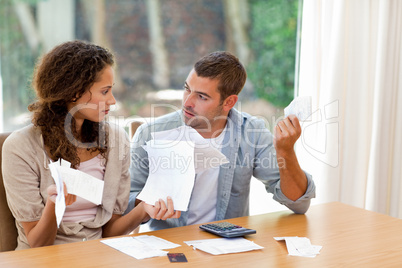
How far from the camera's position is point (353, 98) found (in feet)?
10.3

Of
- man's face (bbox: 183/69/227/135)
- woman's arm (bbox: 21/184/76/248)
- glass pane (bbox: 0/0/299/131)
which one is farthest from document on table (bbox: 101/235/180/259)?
glass pane (bbox: 0/0/299/131)

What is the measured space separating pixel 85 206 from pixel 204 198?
0.55m

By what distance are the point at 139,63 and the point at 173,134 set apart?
1.36 m

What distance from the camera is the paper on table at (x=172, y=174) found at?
1.69 m

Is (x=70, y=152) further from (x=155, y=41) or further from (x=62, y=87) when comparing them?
(x=155, y=41)

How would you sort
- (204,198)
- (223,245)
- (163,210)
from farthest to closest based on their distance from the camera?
(204,198)
(163,210)
(223,245)

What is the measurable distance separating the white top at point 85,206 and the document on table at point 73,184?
395 millimetres

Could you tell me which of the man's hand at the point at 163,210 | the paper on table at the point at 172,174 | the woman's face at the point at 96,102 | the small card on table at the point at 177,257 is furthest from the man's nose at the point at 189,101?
the small card on table at the point at 177,257

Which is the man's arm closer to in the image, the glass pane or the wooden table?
the wooden table

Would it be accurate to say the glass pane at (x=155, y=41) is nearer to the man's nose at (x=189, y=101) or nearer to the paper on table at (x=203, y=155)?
the man's nose at (x=189, y=101)

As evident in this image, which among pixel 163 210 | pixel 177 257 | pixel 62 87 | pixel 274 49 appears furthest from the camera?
pixel 274 49

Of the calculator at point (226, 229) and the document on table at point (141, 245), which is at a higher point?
the calculator at point (226, 229)

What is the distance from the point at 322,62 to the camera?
3.09 meters

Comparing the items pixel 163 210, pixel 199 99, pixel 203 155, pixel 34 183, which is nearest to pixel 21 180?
pixel 34 183
